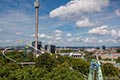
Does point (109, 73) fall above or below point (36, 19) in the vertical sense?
below

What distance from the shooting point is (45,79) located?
32.0 meters

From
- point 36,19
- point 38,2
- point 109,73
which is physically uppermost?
point 38,2

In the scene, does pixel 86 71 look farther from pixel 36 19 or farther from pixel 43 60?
pixel 36 19

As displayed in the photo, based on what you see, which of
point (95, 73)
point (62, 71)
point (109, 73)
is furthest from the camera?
point (109, 73)

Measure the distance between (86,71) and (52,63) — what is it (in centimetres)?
1008

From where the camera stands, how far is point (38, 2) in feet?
270

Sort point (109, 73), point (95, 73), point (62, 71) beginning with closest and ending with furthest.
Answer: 1. point (95, 73)
2. point (62, 71)
3. point (109, 73)

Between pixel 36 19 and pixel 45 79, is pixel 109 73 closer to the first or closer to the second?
pixel 45 79

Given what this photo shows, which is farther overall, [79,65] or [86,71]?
[79,65]

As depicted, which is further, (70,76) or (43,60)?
(43,60)

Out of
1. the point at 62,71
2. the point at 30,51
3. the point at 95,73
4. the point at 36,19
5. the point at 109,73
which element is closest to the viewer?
the point at 95,73

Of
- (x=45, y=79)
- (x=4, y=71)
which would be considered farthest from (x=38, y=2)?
(x=45, y=79)

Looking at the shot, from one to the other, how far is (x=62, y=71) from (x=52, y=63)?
76.4 ft

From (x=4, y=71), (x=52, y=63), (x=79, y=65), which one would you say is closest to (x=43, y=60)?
(x=52, y=63)
